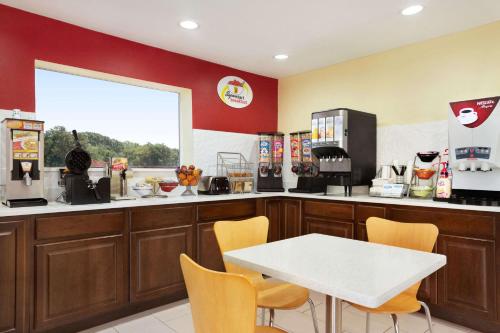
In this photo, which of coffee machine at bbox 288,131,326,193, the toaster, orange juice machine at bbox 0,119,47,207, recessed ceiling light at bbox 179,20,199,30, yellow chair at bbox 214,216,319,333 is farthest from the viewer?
coffee machine at bbox 288,131,326,193

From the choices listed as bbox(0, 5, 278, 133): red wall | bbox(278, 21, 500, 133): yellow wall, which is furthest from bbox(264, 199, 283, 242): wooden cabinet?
bbox(278, 21, 500, 133): yellow wall

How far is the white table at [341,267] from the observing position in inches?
42.6

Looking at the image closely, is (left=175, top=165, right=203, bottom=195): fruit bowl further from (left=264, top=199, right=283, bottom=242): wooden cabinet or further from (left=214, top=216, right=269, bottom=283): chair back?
(left=214, top=216, right=269, bottom=283): chair back

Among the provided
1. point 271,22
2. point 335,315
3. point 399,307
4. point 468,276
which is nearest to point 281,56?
point 271,22

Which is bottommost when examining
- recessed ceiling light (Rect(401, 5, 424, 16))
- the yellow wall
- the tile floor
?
the tile floor

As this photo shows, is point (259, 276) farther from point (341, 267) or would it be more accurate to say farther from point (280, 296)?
point (341, 267)

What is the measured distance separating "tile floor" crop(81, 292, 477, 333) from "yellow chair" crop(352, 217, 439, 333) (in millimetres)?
643

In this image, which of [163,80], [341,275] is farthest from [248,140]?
[341,275]

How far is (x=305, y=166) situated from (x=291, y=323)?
176 cm

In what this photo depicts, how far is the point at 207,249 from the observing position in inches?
124

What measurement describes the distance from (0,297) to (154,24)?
2.33 metres

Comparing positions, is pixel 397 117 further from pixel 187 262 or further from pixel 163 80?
pixel 187 262

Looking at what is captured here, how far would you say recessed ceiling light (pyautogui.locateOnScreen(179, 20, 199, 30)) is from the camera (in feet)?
9.59

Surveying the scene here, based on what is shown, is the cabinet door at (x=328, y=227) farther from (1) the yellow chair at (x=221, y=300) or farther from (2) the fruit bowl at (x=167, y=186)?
(1) the yellow chair at (x=221, y=300)
